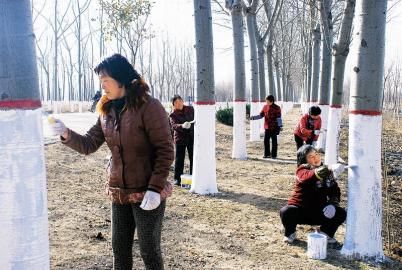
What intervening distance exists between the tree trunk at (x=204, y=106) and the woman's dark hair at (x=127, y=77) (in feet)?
12.0

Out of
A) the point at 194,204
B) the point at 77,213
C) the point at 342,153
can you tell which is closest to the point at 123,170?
the point at 77,213

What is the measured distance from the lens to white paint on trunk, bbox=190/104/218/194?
20.7 feet

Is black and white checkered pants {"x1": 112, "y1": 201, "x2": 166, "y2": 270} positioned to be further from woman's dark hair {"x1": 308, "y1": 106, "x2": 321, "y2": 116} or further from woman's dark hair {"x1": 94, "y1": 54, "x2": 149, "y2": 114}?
woman's dark hair {"x1": 308, "y1": 106, "x2": 321, "y2": 116}

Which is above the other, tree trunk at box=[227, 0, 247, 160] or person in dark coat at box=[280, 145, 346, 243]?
tree trunk at box=[227, 0, 247, 160]

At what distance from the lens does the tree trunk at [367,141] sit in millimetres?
3885

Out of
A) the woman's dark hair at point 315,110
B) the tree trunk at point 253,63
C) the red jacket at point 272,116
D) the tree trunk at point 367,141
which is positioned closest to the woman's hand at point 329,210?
the tree trunk at point 367,141

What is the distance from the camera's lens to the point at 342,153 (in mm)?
11992

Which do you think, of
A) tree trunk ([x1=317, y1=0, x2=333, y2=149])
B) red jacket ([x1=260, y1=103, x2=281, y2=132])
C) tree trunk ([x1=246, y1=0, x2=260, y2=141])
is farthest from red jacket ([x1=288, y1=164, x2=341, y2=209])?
tree trunk ([x1=246, y1=0, x2=260, y2=141])

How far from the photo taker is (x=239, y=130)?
966 centimetres

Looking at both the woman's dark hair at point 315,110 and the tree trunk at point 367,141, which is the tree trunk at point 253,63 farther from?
the tree trunk at point 367,141

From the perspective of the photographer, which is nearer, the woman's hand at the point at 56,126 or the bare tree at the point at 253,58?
the woman's hand at the point at 56,126

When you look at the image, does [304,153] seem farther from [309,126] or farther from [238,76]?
[238,76]

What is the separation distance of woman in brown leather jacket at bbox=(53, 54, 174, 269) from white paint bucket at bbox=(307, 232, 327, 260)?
5.70 ft

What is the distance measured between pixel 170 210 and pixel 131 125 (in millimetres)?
2987
